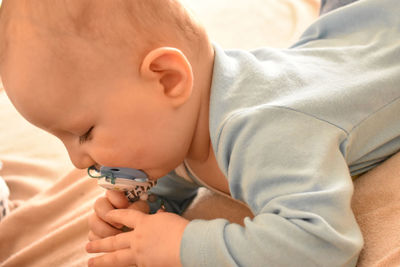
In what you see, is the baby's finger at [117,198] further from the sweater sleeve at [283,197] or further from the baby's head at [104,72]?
the sweater sleeve at [283,197]

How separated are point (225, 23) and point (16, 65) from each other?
3.51ft

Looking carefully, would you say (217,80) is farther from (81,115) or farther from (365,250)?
(365,250)

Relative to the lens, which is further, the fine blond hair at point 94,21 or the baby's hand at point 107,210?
the baby's hand at point 107,210

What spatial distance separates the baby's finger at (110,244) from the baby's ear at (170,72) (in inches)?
10.0

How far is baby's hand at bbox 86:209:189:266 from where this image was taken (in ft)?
2.18

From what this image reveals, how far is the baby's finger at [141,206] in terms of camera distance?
86 centimetres

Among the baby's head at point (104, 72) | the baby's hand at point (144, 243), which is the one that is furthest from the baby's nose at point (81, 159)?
the baby's hand at point (144, 243)

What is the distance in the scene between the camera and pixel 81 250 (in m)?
0.92

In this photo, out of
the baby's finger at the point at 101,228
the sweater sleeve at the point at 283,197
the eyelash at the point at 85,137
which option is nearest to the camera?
the sweater sleeve at the point at 283,197

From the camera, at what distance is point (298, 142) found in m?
0.65

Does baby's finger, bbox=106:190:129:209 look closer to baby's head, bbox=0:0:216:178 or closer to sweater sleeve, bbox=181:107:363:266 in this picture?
baby's head, bbox=0:0:216:178

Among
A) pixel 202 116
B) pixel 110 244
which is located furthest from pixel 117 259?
pixel 202 116

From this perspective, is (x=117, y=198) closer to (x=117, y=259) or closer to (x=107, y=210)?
(x=107, y=210)

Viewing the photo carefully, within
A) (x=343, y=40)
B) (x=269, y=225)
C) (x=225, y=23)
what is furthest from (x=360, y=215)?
(x=225, y=23)
